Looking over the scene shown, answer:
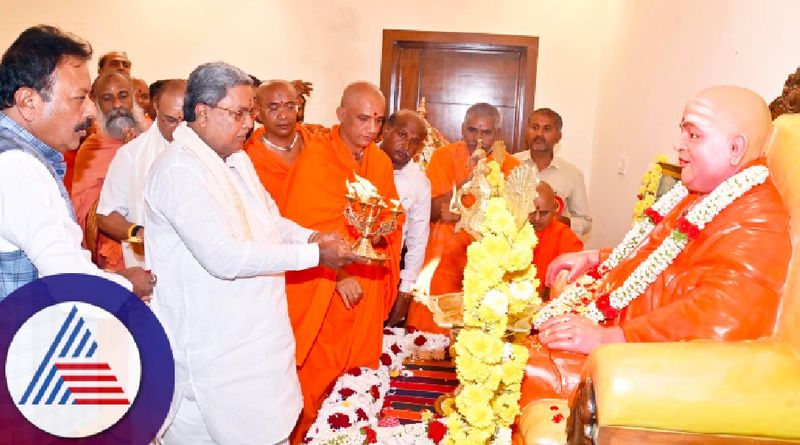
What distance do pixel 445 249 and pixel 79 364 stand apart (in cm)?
379

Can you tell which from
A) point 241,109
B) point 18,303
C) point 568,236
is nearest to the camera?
point 18,303

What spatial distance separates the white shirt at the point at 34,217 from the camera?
193 cm

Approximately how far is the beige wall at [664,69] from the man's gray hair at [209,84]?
9.40ft

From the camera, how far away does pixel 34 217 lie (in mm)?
1959

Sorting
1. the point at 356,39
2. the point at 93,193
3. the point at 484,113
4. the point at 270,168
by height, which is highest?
the point at 356,39

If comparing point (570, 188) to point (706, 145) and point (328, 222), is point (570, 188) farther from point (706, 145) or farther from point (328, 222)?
point (706, 145)

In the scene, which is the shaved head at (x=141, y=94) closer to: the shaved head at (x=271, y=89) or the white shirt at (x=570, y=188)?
the shaved head at (x=271, y=89)

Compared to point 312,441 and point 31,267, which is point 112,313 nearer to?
point 31,267

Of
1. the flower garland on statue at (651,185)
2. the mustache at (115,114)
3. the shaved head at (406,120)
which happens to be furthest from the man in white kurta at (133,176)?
the flower garland on statue at (651,185)

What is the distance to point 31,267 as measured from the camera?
2.05 metres

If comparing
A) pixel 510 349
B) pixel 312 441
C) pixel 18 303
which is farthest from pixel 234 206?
pixel 312 441

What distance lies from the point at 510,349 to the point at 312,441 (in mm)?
1547

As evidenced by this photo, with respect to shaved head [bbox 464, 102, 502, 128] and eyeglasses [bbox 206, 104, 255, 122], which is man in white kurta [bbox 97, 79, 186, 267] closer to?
eyeglasses [bbox 206, 104, 255, 122]

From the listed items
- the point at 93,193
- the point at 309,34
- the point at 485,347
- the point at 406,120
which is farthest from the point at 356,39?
the point at 485,347
